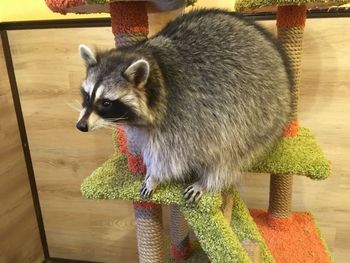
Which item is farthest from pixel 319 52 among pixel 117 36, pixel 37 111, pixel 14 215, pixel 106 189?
pixel 14 215

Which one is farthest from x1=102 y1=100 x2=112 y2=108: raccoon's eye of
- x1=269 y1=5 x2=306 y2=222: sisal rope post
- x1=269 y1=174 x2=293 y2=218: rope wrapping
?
x1=269 y1=174 x2=293 y2=218: rope wrapping

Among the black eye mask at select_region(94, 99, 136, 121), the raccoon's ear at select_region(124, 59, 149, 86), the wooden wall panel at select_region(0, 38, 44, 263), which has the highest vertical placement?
the raccoon's ear at select_region(124, 59, 149, 86)

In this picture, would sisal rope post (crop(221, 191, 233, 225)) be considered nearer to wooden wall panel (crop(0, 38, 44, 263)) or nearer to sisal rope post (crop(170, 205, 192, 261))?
sisal rope post (crop(170, 205, 192, 261))

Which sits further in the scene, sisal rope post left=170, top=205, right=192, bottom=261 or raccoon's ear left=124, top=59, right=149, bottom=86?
sisal rope post left=170, top=205, right=192, bottom=261

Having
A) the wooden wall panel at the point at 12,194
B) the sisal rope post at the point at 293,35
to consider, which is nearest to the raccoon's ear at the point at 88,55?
the sisal rope post at the point at 293,35

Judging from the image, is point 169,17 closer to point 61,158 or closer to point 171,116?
point 171,116

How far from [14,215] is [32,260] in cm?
34

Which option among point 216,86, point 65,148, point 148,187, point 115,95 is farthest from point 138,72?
point 65,148

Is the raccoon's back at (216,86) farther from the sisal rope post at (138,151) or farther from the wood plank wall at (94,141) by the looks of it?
the wood plank wall at (94,141)

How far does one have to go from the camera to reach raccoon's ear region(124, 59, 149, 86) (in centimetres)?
80

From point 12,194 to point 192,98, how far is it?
122 centimetres

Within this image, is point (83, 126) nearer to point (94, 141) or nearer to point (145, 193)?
point (145, 193)

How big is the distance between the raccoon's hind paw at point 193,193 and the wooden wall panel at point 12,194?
1.06 m

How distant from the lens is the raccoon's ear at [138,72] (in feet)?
2.62
